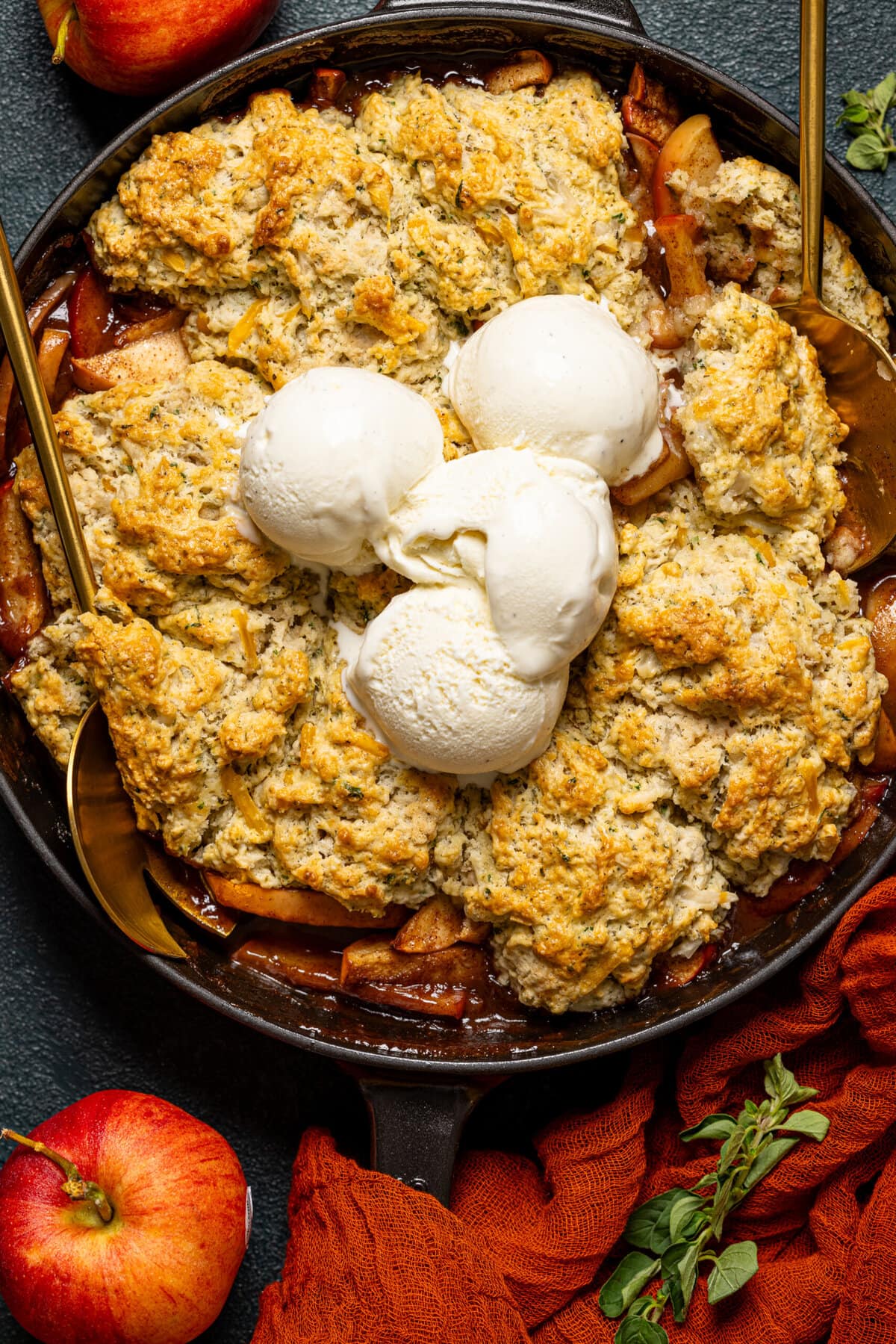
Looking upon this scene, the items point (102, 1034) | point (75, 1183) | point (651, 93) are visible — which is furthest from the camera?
point (102, 1034)

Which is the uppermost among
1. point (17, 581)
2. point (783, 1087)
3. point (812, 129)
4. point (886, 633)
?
point (812, 129)

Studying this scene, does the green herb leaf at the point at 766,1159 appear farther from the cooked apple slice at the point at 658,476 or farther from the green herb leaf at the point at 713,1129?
the cooked apple slice at the point at 658,476

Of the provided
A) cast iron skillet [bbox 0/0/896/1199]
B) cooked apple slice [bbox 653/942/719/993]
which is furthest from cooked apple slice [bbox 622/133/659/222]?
cooked apple slice [bbox 653/942/719/993]

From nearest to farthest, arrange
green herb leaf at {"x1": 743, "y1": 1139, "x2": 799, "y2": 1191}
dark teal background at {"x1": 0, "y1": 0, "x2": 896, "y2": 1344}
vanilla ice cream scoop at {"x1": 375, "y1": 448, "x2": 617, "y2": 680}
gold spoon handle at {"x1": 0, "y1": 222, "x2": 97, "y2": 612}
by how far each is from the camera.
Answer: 1. vanilla ice cream scoop at {"x1": 375, "y1": 448, "x2": 617, "y2": 680}
2. gold spoon handle at {"x1": 0, "y1": 222, "x2": 97, "y2": 612}
3. green herb leaf at {"x1": 743, "y1": 1139, "x2": 799, "y2": 1191}
4. dark teal background at {"x1": 0, "y1": 0, "x2": 896, "y2": 1344}

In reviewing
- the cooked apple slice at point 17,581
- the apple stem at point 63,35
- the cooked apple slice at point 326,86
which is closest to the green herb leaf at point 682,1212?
the cooked apple slice at point 17,581

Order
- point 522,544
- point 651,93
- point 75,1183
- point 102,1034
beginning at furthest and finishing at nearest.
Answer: point 102,1034
point 651,93
point 75,1183
point 522,544

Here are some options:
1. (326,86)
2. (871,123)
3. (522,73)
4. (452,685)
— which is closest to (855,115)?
(871,123)

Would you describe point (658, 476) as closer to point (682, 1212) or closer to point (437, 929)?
point (437, 929)

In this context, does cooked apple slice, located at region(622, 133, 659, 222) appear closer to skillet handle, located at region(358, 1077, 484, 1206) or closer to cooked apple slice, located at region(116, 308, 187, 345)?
cooked apple slice, located at region(116, 308, 187, 345)

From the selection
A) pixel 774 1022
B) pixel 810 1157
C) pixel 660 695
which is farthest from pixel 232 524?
pixel 810 1157
